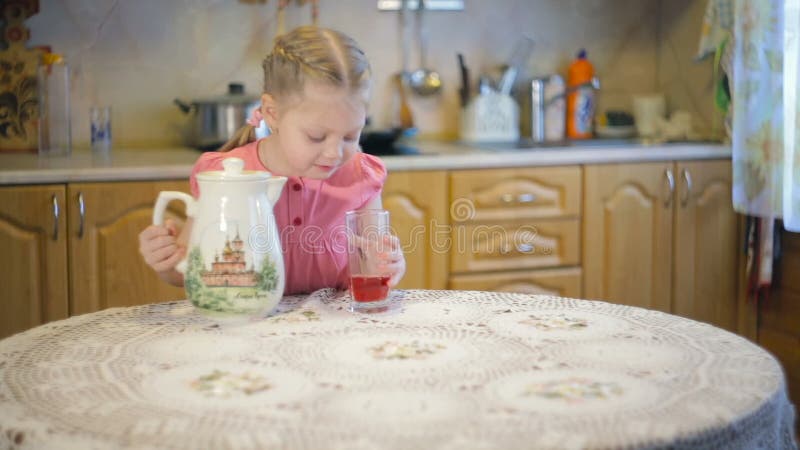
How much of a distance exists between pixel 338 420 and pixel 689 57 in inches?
104

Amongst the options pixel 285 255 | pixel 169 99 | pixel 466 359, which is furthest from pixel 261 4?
pixel 466 359

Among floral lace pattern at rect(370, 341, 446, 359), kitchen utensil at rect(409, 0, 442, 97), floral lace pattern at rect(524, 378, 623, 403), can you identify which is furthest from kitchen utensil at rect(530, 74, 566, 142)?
floral lace pattern at rect(524, 378, 623, 403)

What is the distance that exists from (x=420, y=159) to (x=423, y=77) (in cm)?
62

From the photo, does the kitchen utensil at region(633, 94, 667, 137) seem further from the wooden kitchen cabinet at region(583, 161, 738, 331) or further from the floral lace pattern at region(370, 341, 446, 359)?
the floral lace pattern at region(370, 341, 446, 359)

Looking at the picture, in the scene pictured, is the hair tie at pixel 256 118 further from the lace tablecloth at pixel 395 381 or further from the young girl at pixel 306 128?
the lace tablecloth at pixel 395 381

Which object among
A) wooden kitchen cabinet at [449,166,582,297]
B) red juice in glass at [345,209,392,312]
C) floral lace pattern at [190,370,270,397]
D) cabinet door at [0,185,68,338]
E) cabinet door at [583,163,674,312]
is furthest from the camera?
cabinet door at [583,163,674,312]

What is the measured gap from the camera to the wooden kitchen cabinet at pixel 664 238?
284cm

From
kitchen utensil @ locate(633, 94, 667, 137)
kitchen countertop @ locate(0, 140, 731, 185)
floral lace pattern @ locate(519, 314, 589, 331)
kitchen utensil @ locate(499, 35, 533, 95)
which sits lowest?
floral lace pattern @ locate(519, 314, 589, 331)

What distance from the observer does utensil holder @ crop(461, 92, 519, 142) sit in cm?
315

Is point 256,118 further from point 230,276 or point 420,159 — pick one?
point 420,159

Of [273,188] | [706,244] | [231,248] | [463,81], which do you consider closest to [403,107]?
[463,81]

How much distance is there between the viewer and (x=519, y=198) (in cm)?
274

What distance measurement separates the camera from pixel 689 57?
327 centimetres

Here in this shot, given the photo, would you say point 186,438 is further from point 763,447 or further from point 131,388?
point 763,447
